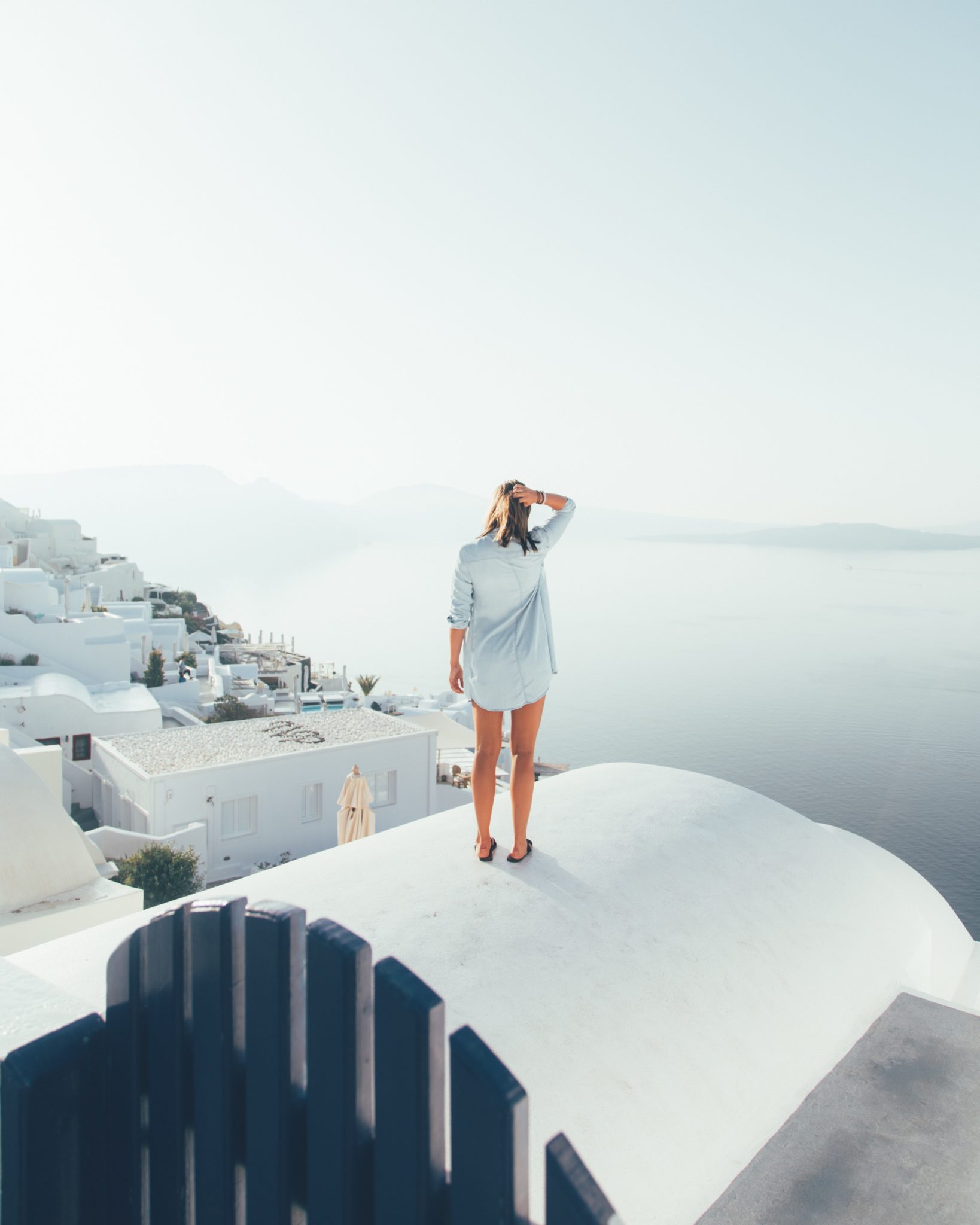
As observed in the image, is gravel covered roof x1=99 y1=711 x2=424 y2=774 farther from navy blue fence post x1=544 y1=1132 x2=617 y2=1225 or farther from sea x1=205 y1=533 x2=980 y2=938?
navy blue fence post x1=544 y1=1132 x2=617 y2=1225

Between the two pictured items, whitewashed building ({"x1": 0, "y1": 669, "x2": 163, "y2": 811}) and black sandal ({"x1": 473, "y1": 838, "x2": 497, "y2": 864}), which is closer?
black sandal ({"x1": 473, "y1": 838, "x2": 497, "y2": 864})

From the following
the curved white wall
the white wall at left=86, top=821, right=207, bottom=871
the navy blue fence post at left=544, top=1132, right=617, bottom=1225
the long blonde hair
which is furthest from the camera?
the white wall at left=86, top=821, right=207, bottom=871

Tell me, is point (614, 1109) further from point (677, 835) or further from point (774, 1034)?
point (677, 835)

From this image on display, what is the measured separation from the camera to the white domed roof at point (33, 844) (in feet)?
32.0

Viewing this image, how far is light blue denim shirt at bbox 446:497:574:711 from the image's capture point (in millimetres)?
4449

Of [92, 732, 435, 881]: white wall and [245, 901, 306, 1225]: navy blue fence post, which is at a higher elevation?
[245, 901, 306, 1225]: navy blue fence post

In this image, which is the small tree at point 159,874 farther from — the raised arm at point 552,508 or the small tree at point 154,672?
the small tree at point 154,672

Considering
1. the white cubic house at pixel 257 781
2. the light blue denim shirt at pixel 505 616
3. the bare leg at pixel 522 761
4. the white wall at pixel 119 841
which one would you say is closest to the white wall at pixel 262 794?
the white cubic house at pixel 257 781

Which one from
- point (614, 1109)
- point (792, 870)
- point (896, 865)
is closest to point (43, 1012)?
point (614, 1109)

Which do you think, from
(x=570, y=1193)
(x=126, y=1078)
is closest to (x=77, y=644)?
(x=126, y=1078)

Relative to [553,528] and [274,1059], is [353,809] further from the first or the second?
[274,1059]

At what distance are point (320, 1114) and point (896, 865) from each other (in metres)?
6.40

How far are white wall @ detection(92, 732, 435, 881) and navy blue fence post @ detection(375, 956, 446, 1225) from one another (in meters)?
15.0

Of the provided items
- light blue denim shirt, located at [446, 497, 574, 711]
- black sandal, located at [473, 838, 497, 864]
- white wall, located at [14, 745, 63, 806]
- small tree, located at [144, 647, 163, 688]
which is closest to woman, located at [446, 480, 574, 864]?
light blue denim shirt, located at [446, 497, 574, 711]
